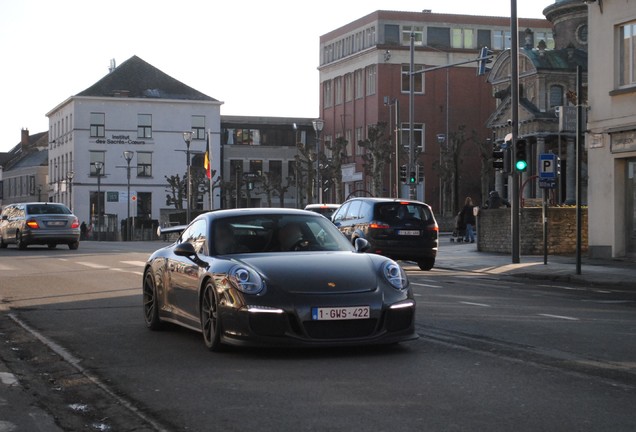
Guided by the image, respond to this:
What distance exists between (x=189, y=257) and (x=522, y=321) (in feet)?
13.7

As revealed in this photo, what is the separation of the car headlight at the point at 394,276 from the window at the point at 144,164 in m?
97.8

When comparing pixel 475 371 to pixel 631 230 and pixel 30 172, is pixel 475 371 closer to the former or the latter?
pixel 631 230

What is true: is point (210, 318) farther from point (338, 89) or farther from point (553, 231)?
point (338, 89)

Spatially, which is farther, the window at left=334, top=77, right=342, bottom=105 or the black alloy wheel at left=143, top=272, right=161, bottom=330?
the window at left=334, top=77, right=342, bottom=105

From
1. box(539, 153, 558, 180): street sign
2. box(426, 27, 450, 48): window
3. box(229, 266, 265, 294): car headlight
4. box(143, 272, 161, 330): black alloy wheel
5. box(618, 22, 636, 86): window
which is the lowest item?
box(143, 272, 161, 330): black alloy wheel

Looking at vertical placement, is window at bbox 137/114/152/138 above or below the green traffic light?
above

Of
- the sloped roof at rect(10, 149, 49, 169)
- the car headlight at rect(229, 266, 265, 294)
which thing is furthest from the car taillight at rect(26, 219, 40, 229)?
the sloped roof at rect(10, 149, 49, 169)

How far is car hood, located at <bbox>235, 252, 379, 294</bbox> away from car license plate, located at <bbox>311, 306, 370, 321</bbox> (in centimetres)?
15

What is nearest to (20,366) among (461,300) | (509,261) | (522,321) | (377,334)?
(377,334)

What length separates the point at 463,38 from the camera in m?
96.6

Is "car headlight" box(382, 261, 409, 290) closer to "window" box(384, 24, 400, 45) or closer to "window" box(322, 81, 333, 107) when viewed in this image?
"window" box(384, 24, 400, 45)

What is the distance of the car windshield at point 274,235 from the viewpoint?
10945 millimetres

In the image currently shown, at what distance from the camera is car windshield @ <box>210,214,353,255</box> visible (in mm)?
10945

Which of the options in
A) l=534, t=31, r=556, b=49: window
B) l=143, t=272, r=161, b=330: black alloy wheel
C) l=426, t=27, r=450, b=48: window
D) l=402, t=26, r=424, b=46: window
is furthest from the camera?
l=534, t=31, r=556, b=49: window
